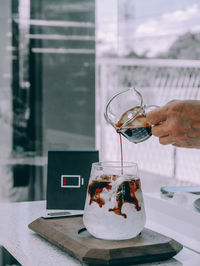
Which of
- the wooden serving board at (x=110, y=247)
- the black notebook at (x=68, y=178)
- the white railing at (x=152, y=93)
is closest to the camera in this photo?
the wooden serving board at (x=110, y=247)

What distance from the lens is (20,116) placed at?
2.71 metres

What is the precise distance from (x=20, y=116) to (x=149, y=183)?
1.48 meters

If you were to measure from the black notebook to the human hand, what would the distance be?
1.10 feet

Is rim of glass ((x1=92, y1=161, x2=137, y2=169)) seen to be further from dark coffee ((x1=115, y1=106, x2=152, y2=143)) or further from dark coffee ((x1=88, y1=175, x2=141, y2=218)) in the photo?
dark coffee ((x1=115, y1=106, x2=152, y2=143))

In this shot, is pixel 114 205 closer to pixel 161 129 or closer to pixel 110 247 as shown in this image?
pixel 110 247

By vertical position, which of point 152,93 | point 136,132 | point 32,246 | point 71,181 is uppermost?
point 152,93

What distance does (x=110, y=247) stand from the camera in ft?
2.81

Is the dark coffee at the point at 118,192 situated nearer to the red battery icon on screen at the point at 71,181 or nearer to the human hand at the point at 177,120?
the human hand at the point at 177,120

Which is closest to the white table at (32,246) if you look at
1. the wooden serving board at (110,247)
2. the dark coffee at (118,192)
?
the wooden serving board at (110,247)

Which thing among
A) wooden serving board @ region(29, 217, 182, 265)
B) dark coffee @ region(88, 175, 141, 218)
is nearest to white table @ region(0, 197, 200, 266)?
wooden serving board @ region(29, 217, 182, 265)

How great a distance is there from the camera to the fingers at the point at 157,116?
0.99m

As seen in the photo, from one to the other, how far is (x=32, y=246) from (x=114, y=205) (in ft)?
0.71

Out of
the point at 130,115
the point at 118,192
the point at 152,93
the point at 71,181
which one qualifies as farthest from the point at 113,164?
the point at 152,93

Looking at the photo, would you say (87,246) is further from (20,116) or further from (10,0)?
(10,0)
